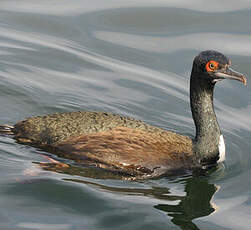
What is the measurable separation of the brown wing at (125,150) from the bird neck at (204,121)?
42cm

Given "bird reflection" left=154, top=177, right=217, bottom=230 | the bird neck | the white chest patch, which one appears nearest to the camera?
"bird reflection" left=154, top=177, right=217, bottom=230

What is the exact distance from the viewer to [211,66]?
32.7 feet

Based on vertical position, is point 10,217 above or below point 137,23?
below

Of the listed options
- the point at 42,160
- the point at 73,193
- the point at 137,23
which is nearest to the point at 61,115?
the point at 42,160

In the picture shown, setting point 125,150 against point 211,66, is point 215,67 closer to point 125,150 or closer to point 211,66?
point 211,66

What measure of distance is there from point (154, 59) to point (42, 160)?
15.7 feet

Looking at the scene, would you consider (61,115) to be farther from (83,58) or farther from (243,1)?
(243,1)

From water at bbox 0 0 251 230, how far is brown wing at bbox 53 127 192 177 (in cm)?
23

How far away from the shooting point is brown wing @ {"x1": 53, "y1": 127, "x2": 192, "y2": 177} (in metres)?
9.81

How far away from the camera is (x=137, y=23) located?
615 inches

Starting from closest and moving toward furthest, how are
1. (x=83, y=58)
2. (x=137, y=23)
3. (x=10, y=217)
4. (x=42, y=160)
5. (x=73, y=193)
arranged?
1. (x=10, y=217)
2. (x=73, y=193)
3. (x=42, y=160)
4. (x=83, y=58)
5. (x=137, y=23)

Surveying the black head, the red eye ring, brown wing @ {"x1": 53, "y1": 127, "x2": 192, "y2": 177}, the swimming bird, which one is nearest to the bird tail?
the swimming bird

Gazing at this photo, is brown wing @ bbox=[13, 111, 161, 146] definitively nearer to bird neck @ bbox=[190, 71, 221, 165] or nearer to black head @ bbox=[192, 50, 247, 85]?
bird neck @ bbox=[190, 71, 221, 165]

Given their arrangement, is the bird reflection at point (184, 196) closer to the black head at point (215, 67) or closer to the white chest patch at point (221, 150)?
the white chest patch at point (221, 150)
